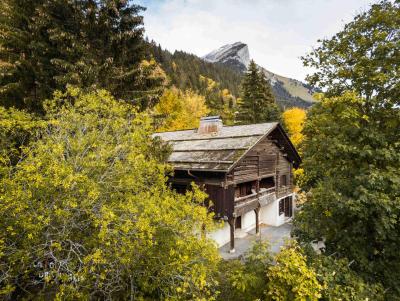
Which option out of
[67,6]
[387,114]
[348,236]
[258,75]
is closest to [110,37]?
[67,6]

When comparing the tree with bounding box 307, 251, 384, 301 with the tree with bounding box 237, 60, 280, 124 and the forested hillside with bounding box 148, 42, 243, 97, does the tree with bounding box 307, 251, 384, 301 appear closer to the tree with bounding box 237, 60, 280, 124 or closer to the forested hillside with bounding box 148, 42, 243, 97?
the tree with bounding box 237, 60, 280, 124

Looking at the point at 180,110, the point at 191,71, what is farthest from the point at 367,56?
the point at 191,71

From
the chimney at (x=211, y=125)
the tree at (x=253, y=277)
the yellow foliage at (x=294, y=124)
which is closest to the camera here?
the tree at (x=253, y=277)

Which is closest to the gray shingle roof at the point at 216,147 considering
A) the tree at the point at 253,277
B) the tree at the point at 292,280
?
the tree at the point at 253,277

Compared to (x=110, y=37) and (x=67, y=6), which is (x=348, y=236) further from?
(x=67, y=6)

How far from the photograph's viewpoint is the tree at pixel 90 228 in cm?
453

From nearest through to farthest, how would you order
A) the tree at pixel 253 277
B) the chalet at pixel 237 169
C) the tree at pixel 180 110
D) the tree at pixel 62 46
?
the tree at pixel 253 277 < the tree at pixel 62 46 < the chalet at pixel 237 169 < the tree at pixel 180 110

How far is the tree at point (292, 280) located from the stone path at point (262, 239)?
799 centimetres

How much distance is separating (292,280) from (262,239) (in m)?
12.0

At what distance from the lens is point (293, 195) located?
23.1 meters

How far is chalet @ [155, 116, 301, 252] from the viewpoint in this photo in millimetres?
13750

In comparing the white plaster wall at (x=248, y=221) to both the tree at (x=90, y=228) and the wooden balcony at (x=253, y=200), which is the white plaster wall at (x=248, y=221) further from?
the tree at (x=90, y=228)

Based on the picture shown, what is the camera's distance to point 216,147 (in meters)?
15.3

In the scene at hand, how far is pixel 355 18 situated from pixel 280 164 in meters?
14.0
